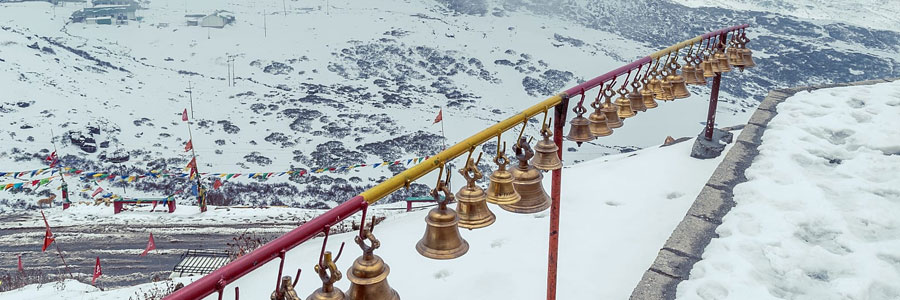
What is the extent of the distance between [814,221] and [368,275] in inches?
212

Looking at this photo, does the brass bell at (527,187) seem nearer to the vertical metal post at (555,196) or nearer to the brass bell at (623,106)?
the vertical metal post at (555,196)

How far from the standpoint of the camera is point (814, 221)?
5906mm

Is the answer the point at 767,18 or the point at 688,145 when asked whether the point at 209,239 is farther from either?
the point at 767,18

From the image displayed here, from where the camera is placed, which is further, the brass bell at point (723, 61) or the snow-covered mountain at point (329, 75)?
the snow-covered mountain at point (329, 75)

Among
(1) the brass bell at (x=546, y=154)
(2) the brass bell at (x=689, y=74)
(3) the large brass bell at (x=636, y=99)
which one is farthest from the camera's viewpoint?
(2) the brass bell at (x=689, y=74)

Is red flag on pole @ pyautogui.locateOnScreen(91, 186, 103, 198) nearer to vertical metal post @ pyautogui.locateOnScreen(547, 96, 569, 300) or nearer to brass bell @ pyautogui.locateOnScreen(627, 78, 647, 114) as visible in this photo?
vertical metal post @ pyautogui.locateOnScreen(547, 96, 569, 300)

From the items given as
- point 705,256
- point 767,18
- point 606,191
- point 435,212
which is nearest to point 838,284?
point 705,256

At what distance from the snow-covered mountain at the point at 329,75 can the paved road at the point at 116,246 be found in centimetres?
697

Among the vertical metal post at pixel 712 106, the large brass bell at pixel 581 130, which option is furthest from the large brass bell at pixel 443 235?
the vertical metal post at pixel 712 106

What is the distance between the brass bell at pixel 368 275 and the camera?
2.54 m

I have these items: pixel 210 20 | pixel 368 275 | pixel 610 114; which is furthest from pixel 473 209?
pixel 210 20

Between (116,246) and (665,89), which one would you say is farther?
(116,246)

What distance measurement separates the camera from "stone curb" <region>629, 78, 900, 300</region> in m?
5.24

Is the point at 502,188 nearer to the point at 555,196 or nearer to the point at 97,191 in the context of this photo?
the point at 555,196
